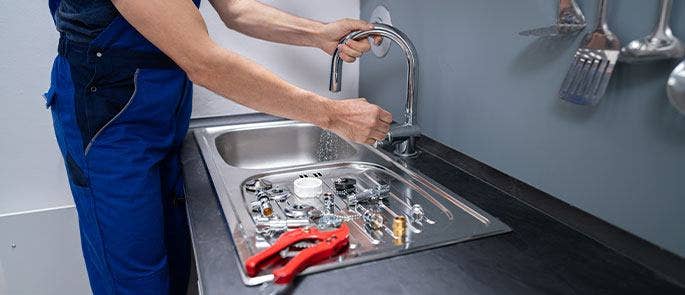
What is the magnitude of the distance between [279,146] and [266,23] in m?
0.39

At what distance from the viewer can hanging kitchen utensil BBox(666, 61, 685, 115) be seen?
605mm

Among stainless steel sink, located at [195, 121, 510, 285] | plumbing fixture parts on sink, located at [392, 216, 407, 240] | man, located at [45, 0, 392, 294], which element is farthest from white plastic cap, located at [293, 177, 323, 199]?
plumbing fixture parts on sink, located at [392, 216, 407, 240]

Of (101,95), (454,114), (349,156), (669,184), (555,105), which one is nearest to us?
(669,184)

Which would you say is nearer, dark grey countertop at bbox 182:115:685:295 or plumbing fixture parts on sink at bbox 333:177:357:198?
dark grey countertop at bbox 182:115:685:295

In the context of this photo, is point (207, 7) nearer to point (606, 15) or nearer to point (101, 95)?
point (101, 95)

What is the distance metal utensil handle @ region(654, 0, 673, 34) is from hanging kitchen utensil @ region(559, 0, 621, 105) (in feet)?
0.23

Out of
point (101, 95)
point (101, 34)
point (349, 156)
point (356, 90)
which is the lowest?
point (349, 156)

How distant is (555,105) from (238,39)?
1.02 metres

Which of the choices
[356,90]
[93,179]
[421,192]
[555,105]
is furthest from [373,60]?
[93,179]

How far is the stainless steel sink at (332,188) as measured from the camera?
771mm

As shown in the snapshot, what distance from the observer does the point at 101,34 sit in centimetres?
92

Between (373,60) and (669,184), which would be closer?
(669,184)

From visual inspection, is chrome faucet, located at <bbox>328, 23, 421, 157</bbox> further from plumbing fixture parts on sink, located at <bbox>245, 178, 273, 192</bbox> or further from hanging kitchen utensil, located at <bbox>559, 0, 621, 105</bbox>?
hanging kitchen utensil, located at <bbox>559, 0, 621, 105</bbox>

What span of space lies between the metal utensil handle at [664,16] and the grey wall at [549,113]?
→ 19 millimetres
